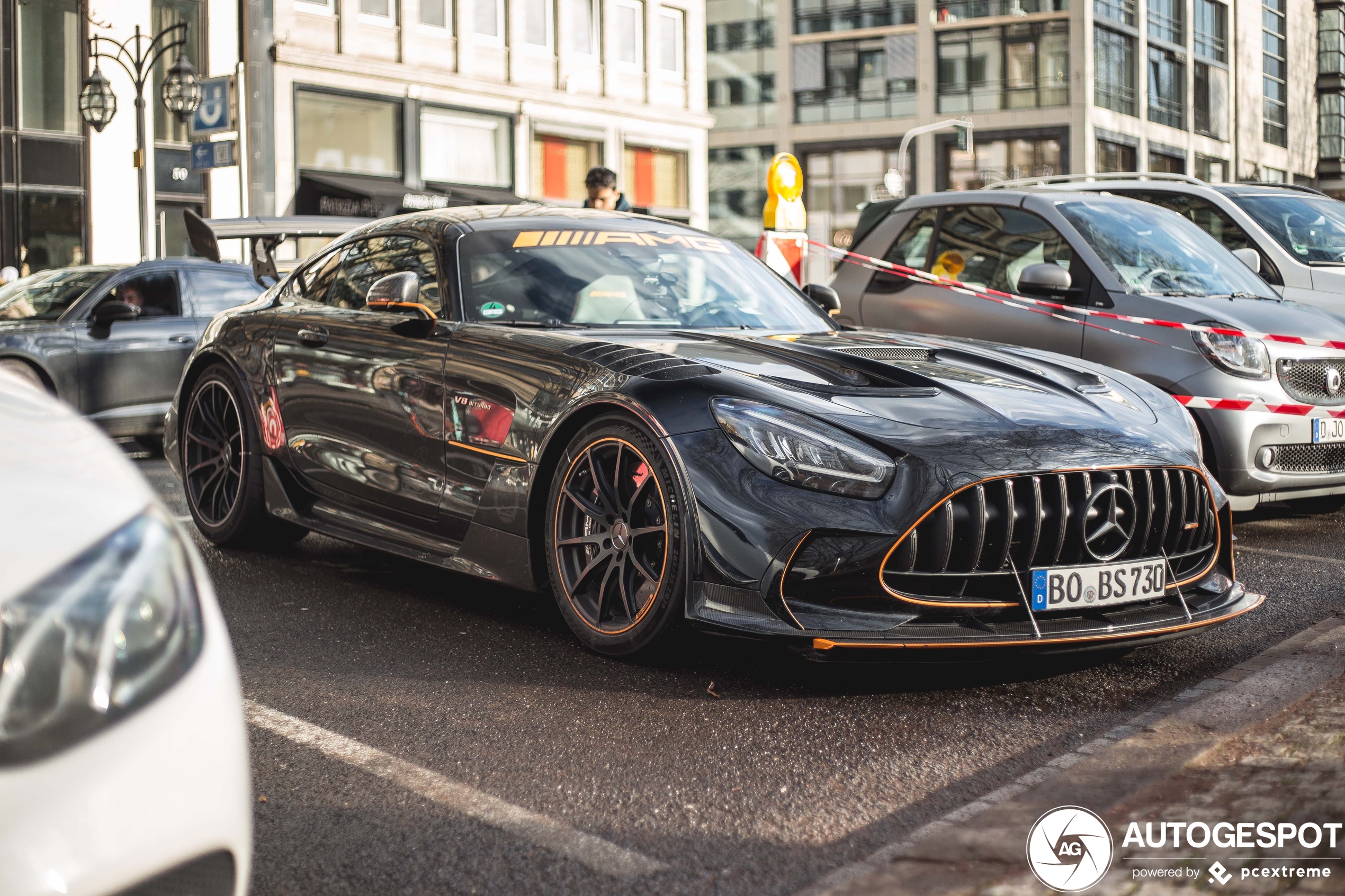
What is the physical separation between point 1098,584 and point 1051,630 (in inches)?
8.3

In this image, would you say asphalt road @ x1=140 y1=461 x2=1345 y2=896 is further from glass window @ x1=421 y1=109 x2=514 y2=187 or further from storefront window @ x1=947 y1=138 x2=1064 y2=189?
storefront window @ x1=947 y1=138 x2=1064 y2=189

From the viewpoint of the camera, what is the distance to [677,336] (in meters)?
4.95

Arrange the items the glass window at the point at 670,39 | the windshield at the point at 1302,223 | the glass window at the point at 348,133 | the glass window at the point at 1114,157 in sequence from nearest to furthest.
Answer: the windshield at the point at 1302,223 < the glass window at the point at 348,133 < the glass window at the point at 670,39 < the glass window at the point at 1114,157

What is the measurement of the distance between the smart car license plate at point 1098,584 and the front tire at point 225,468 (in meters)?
3.37

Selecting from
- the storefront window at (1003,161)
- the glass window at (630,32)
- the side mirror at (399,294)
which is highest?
the glass window at (630,32)

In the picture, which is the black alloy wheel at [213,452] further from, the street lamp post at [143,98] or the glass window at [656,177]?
the glass window at [656,177]

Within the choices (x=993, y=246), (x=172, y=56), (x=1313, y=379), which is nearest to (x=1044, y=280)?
(x=993, y=246)

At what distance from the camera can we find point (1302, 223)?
33.1 feet

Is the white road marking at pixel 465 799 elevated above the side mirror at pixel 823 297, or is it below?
below

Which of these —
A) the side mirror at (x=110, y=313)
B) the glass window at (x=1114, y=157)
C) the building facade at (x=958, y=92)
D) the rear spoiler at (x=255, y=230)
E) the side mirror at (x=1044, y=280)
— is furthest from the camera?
the glass window at (x=1114, y=157)

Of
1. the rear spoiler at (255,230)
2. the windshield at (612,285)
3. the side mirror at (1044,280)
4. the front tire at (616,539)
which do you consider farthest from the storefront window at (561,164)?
the front tire at (616,539)

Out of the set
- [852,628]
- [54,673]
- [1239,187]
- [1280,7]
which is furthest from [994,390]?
[1280,7]

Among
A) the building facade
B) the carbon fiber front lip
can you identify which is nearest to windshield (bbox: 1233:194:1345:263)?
the carbon fiber front lip

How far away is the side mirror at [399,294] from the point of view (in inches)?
202
